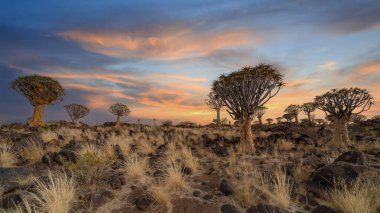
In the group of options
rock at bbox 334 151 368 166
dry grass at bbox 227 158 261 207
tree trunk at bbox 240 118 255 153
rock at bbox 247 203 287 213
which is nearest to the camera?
rock at bbox 247 203 287 213

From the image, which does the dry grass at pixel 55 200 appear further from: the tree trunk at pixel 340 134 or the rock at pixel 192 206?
the tree trunk at pixel 340 134

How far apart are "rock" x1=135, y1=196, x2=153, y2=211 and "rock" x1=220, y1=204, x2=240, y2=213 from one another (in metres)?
1.63

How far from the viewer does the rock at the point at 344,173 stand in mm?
7125

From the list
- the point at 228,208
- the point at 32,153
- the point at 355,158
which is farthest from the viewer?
the point at 32,153

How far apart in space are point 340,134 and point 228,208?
12655 millimetres

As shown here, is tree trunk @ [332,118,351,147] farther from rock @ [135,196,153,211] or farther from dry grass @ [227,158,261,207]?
rock @ [135,196,153,211]

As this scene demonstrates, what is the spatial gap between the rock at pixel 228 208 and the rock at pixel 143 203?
5.35 feet

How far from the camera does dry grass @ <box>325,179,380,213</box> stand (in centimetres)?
558

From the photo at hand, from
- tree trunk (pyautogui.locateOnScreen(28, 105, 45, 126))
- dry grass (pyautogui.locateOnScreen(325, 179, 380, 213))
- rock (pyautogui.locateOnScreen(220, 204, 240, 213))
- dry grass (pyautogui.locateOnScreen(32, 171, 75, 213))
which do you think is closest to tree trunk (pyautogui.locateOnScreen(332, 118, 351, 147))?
dry grass (pyautogui.locateOnScreen(325, 179, 380, 213))

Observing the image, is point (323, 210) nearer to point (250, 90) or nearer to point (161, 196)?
point (161, 196)

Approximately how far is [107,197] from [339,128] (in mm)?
14568

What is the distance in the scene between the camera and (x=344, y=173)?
23.7 feet

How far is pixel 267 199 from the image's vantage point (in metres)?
6.77

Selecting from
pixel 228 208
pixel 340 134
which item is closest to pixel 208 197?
pixel 228 208
